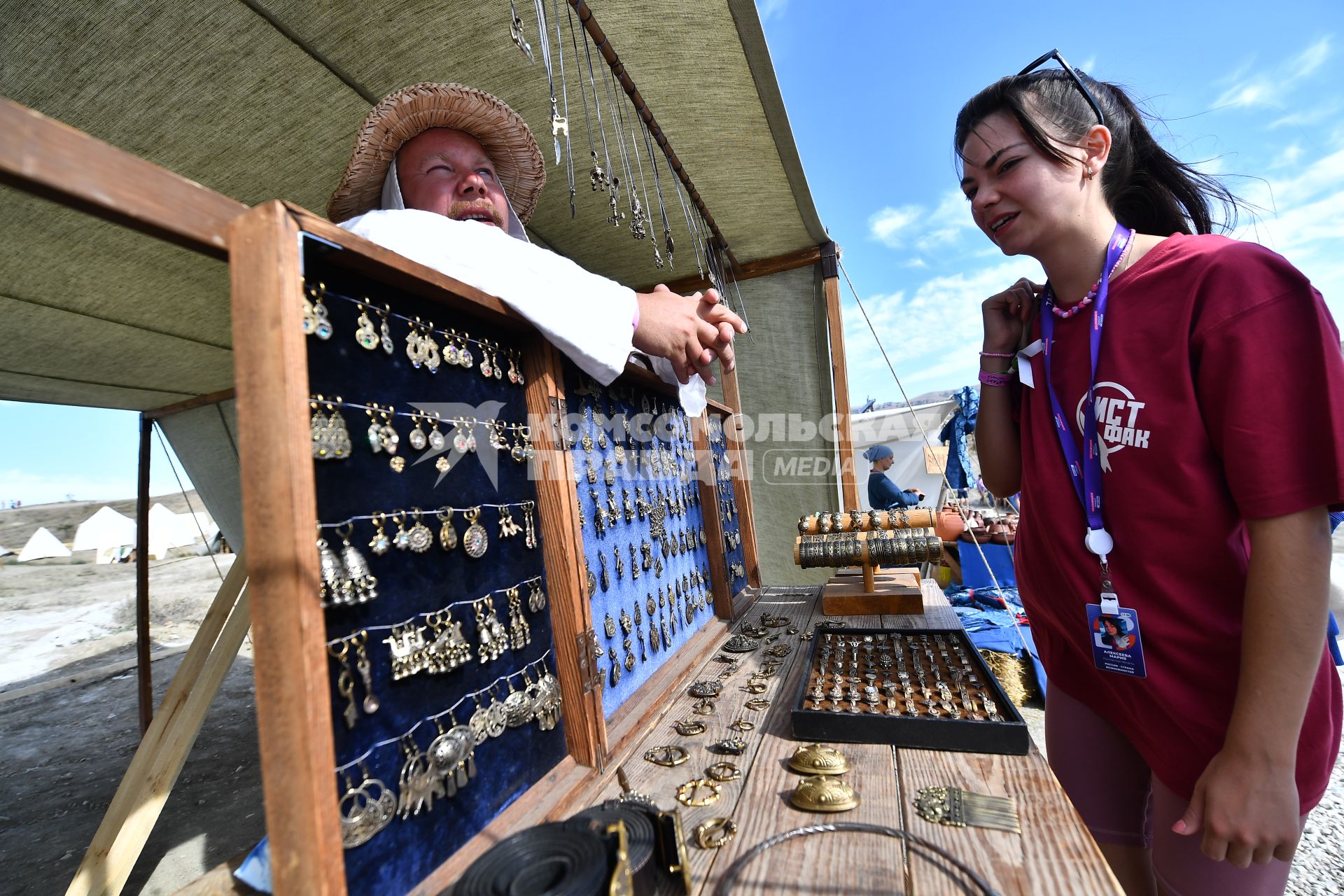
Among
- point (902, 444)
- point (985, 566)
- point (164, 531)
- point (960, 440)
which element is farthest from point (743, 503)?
point (164, 531)

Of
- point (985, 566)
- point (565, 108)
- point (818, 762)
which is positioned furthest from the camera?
point (985, 566)

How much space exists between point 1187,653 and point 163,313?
448 cm

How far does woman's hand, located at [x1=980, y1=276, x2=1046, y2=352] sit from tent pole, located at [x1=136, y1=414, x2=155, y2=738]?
502 cm

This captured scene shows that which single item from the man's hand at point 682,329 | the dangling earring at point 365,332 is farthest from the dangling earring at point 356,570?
the man's hand at point 682,329

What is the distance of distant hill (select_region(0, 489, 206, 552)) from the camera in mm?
22141

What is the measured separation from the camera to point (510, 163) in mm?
1705

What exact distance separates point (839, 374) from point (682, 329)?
3.42 metres

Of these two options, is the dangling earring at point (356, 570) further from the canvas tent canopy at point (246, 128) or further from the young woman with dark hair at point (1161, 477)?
the young woman with dark hair at point (1161, 477)

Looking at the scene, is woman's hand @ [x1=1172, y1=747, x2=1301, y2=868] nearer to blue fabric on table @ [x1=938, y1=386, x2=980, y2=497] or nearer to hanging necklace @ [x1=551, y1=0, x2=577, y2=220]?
hanging necklace @ [x1=551, y1=0, x2=577, y2=220]

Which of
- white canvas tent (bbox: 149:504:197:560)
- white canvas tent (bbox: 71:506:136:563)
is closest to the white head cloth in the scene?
white canvas tent (bbox: 149:504:197:560)

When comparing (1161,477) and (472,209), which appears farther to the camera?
(472,209)

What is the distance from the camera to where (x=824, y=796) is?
98 cm

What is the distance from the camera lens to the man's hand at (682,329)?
1.28 meters

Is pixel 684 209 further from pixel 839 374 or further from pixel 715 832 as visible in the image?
pixel 715 832
